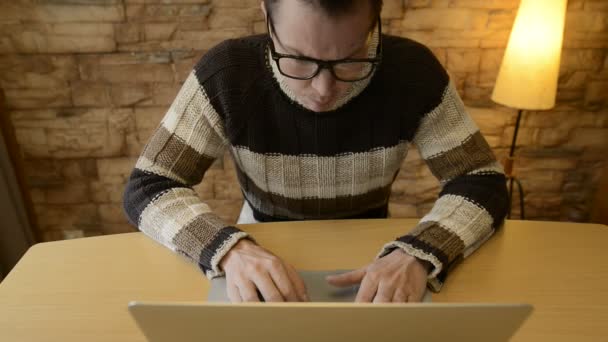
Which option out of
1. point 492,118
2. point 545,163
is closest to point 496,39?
point 492,118

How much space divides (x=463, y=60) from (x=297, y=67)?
3.63 ft

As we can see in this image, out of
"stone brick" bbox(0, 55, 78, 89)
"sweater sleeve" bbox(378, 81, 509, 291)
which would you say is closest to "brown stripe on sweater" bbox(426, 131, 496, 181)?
"sweater sleeve" bbox(378, 81, 509, 291)

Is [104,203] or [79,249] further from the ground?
[79,249]

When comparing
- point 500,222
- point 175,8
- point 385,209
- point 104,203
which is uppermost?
point 175,8

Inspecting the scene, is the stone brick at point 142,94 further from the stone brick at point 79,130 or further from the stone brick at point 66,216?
the stone brick at point 66,216

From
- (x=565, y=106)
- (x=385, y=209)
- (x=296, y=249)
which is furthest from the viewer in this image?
(x=565, y=106)

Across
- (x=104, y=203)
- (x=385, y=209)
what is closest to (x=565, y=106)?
(x=385, y=209)

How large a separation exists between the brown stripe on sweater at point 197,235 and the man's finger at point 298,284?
0.56ft

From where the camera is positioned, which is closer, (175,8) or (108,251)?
(108,251)

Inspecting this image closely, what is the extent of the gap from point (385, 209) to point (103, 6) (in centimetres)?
118

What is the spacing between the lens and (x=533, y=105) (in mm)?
1562

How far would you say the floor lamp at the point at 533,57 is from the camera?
146 centimetres

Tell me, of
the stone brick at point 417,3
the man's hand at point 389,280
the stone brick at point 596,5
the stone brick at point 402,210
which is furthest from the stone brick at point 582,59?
the man's hand at point 389,280

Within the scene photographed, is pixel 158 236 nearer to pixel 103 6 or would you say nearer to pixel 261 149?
pixel 261 149
